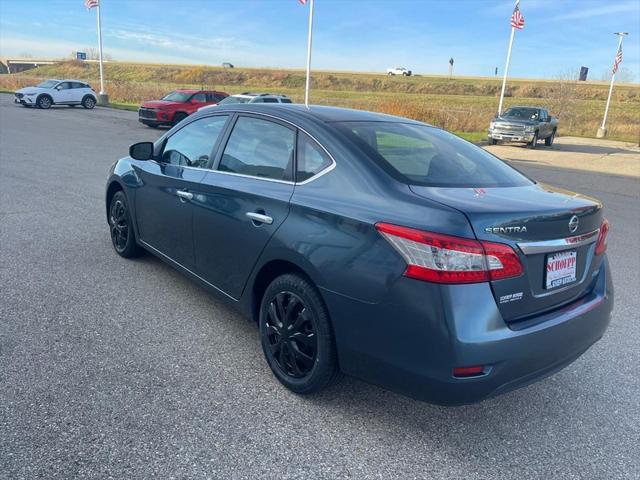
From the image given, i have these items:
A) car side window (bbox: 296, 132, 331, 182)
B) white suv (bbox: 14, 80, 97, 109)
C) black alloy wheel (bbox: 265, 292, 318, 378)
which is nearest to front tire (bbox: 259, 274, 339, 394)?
black alloy wheel (bbox: 265, 292, 318, 378)

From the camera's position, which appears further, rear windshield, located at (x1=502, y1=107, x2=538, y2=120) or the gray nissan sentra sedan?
rear windshield, located at (x1=502, y1=107, x2=538, y2=120)

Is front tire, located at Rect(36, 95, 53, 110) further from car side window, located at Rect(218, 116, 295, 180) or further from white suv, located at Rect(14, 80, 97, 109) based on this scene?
car side window, located at Rect(218, 116, 295, 180)

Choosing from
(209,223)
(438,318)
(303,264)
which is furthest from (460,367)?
(209,223)

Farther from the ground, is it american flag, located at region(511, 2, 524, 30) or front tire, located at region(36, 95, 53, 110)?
american flag, located at region(511, 2, 524, 30)

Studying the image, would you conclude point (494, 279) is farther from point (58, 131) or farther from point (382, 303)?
point (58, 131)

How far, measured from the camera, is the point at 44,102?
2869cm

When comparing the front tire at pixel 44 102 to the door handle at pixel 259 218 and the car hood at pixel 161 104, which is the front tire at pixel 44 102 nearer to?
the car hood at pixel 161 104

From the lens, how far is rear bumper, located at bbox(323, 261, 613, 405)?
7.39 feet

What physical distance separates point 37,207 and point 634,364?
286 inches

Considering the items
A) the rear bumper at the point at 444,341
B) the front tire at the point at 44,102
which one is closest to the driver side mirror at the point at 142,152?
the rear bumper at the point at 444,341

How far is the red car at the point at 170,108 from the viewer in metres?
21.2

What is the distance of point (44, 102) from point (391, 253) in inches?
1250

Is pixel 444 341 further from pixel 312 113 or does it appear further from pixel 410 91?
pixel 410 91

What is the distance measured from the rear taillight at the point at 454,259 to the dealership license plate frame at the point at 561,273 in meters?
0.30
